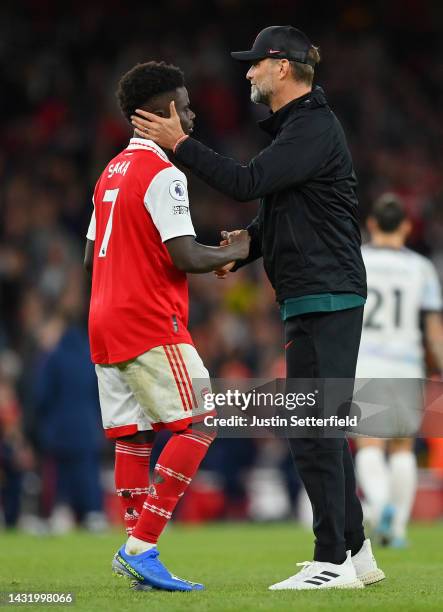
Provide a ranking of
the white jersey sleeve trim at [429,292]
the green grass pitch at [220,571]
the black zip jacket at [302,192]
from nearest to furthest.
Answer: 1. the green grass pitch at [220,571]
2. the black zip jacket at [302,192]
3. the white jersey sleeve trim at [429,292]

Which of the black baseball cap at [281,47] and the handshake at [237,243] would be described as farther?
the handshake at [237,243]

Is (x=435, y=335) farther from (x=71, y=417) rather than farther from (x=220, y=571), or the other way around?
(x=71, y=417)

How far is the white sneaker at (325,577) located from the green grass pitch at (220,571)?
0.08 meters

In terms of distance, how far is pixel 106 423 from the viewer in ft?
20.2

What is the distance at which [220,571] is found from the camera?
755cm

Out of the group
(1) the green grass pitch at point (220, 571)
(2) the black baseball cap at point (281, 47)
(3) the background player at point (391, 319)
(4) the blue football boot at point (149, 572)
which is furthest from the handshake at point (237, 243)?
(3) the background player at point (391, 319)

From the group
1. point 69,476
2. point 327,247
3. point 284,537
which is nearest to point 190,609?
point 327,247

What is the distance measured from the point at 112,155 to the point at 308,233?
491 inches

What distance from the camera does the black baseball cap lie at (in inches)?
234

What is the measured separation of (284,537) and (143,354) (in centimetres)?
599

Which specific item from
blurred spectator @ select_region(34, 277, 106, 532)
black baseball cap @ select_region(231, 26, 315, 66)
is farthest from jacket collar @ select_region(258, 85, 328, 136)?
blurred spectator @ select_region(34, 277, 106, 532)

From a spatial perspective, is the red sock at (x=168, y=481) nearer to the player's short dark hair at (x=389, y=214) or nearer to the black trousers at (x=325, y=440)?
the black trousers at (x=325, y=440)

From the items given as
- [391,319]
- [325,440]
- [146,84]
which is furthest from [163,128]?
[391,319]

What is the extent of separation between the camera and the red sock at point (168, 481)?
5816mm
